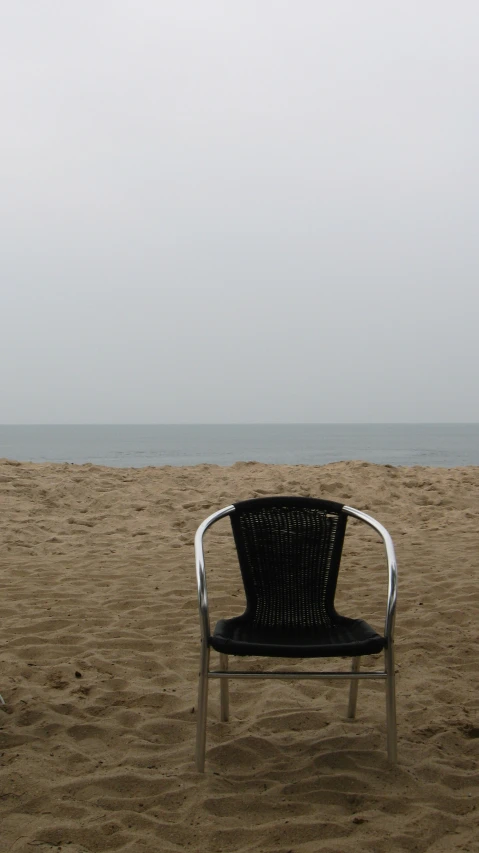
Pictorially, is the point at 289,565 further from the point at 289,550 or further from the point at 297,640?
the point at 297,640

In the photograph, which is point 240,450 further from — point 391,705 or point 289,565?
point 391,705

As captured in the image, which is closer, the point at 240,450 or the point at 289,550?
the point at 289,550

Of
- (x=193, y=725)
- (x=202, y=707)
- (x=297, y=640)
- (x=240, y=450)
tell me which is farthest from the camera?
(x=240, y=450)

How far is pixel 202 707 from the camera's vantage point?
2482mm

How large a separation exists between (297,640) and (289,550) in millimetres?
409

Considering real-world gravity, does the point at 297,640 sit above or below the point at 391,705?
above

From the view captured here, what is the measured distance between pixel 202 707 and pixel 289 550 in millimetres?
726

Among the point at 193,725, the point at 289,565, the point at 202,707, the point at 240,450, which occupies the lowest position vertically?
the point at 240,450

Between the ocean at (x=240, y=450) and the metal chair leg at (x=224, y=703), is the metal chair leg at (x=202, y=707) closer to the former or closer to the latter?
the metal chair leg at (x=224, y=703)

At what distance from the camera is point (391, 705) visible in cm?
251

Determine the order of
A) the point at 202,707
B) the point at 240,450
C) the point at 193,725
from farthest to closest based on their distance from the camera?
the point at 240,450 < the point at 193,725 < the point at 202,707

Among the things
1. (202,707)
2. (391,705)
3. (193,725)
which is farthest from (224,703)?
(391,705)

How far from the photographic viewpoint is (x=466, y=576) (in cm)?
523

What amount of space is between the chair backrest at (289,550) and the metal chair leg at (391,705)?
46 cm
